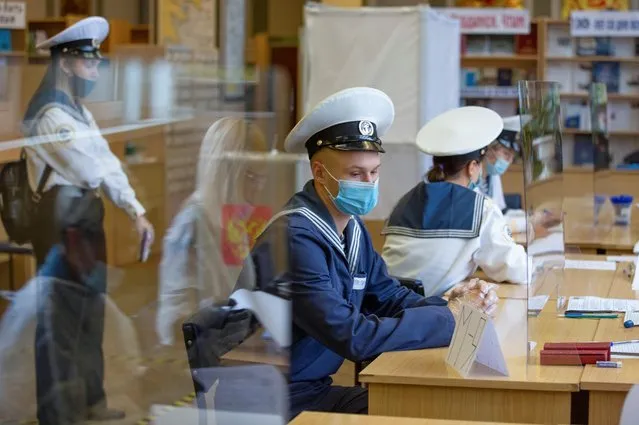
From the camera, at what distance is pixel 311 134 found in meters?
3.29

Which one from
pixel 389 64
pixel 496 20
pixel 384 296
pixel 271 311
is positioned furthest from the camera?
pixel 496 20

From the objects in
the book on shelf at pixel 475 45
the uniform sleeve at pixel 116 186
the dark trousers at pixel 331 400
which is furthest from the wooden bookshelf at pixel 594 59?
the dark trousers at pixel 331 400

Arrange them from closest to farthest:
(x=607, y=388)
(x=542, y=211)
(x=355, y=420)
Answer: (x=355, y=420) → (x=607, y=388) → (x=542, y=211)

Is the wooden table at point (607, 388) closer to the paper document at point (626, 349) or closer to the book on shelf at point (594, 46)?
the paper document at point (626, 349)

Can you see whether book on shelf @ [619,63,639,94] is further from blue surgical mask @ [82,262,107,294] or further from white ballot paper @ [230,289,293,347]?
white ballot paper @ [230,289,293,347]

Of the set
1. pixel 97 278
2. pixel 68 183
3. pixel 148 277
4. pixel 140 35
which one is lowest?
pixel 148 277

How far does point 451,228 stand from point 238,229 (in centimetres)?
193

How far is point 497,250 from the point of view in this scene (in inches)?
165

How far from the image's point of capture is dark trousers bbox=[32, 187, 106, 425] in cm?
497

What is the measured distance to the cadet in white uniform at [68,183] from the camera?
4781mm

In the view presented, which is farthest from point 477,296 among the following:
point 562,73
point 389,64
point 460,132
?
point 562,73

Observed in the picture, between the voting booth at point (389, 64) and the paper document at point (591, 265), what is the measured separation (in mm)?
1955

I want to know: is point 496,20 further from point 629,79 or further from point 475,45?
point 629,79

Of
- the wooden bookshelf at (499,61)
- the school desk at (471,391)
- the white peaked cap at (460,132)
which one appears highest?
the wooden bookshelf at (499,61)
